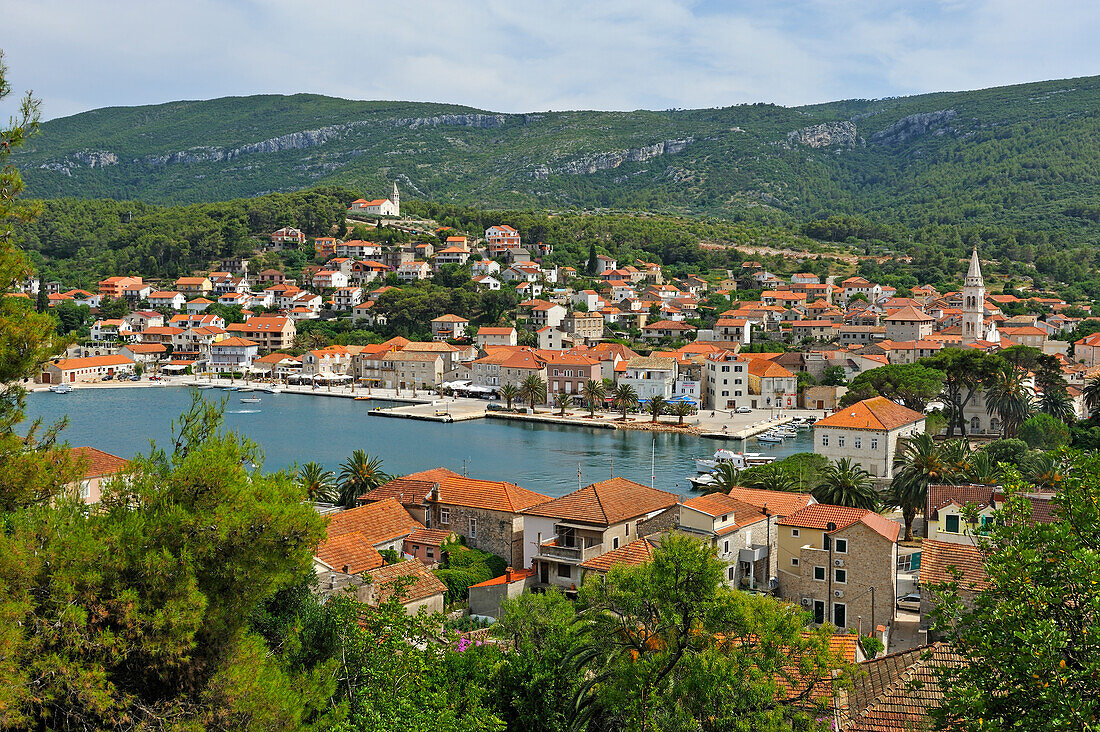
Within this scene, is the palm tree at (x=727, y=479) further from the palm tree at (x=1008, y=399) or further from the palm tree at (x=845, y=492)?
the palm tree at (x=1008, y=399)

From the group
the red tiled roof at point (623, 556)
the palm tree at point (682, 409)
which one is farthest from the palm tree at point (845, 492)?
the palm tree at point (682, 409)

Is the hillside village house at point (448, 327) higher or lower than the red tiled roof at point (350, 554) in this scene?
higher

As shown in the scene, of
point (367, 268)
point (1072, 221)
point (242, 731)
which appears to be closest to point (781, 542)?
point (242, 731)

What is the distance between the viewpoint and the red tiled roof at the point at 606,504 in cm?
1719

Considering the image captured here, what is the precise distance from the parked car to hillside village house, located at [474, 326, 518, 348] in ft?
163

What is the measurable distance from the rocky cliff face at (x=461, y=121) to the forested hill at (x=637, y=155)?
1.31ft

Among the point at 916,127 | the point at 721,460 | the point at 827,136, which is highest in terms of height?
the point at 916,127

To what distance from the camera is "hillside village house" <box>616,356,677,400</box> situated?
53031mm

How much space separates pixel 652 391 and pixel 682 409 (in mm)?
5576

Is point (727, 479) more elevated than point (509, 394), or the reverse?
point (727, 479)

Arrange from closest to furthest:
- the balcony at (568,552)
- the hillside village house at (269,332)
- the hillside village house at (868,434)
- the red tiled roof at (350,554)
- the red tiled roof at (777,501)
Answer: the red tiled roof at (350,554) → the balcony at (568,552) → the red tiled roof at (777,501) → the hillside village house at (868,434) → the hillside village house at (269,332)

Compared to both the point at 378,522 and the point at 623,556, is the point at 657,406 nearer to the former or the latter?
the point at 378,522

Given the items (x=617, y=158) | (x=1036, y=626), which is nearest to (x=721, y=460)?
(x=1036, y=626)

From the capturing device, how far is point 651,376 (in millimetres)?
53531
